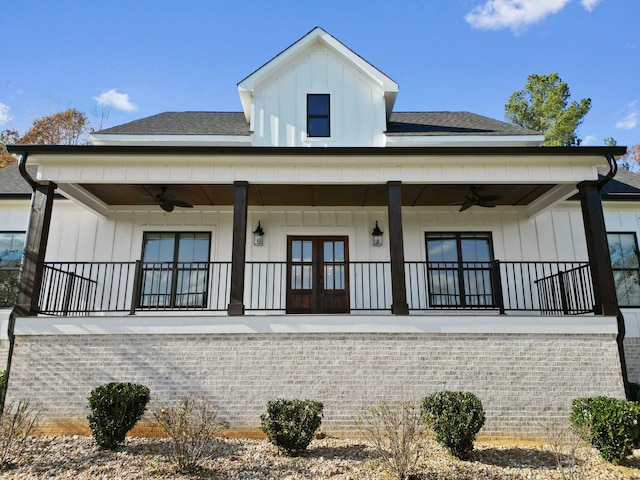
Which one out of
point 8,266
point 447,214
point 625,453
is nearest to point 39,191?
point 8,266

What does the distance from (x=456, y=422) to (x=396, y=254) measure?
2.64m

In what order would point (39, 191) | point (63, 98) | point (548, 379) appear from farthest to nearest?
1. point (63, 98)
2. point (39, 191)
3. point (548, 379)

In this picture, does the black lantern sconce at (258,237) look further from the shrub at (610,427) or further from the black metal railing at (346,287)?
the shrub at (610,427)

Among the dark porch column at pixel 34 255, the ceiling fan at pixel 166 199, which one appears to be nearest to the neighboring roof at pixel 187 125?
the ceiling fan at pixel 166 199

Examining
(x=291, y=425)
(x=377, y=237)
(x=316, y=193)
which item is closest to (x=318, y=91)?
(x=316, y=193)

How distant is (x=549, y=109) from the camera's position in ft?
73.4

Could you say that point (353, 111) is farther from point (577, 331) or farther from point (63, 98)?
point (63, 98)

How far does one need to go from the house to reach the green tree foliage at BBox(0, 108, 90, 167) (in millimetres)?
15328

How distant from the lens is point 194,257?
971 cm

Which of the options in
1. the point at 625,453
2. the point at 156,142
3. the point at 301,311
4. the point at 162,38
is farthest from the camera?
the point at 162,38

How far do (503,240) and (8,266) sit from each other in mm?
10504

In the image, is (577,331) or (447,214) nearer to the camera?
(577,331)

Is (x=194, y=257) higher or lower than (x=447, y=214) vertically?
lower

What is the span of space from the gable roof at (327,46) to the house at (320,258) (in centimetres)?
3
